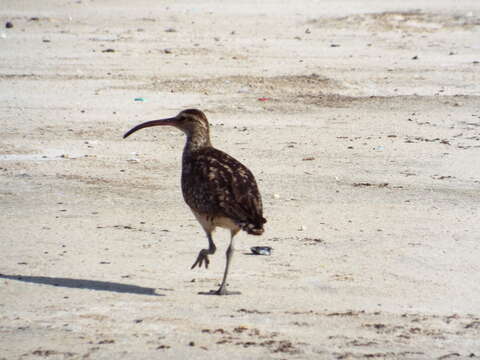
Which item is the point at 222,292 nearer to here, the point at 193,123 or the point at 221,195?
the point at 221,195

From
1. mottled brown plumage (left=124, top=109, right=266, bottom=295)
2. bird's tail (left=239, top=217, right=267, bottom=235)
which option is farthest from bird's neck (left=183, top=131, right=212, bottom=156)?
bird's tail (left=239, top=217, right=267, bottom=235)

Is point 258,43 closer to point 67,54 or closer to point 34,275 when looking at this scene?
point 67,54

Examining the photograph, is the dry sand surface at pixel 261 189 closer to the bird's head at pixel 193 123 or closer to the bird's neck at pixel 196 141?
the bird's neck at pixel 196 141

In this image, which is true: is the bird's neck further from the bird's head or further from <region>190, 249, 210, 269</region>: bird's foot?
<region>190, 249, 210, 269</region>: bird's foot

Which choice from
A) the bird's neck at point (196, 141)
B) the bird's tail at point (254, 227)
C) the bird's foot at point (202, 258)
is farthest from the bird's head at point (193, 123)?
the bird's tail at point (254, 227)

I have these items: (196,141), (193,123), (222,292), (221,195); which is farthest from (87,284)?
(193,123)

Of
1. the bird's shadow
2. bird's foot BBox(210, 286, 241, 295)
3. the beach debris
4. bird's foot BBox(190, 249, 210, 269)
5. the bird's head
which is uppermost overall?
the bird's head

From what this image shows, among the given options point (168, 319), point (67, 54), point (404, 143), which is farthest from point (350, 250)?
point (67, 54)

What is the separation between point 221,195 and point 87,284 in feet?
4.12

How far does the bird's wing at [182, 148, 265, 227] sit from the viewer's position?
746 centimetres

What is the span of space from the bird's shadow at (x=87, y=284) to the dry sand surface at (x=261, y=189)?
3cm

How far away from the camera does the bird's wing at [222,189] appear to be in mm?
7465

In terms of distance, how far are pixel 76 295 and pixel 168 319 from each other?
0.88m

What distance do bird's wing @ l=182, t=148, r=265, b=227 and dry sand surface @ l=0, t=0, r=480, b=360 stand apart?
635mm
